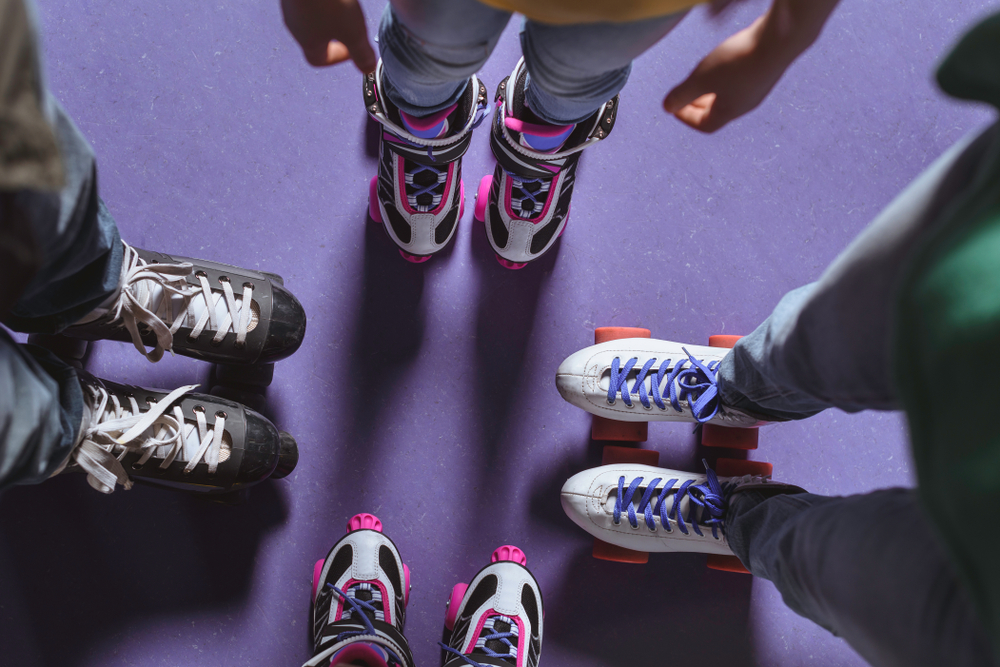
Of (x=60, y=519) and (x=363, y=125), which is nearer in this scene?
(x=60, y=519)

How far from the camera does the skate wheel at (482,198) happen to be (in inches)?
41.6

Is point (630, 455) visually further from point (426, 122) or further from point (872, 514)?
point (426, 122)

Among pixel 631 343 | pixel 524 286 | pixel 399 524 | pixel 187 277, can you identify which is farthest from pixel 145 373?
pixel 631 343

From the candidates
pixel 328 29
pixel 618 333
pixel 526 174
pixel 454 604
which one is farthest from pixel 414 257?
pixel 454 604

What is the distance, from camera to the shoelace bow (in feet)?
3.01

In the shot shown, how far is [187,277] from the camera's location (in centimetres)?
89

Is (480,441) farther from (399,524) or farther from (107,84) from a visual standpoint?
(107,84)

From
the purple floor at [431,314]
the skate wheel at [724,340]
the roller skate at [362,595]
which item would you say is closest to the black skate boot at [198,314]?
the purple floor at [431,314]

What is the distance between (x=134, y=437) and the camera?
79cm

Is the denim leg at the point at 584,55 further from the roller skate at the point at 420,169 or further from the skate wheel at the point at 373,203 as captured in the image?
the skate wheel at the point at 373,203

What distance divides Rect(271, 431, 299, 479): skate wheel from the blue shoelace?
1.75ft

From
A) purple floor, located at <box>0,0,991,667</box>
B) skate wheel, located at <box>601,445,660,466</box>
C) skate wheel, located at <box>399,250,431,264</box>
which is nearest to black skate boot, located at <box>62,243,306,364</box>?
purple floor, located at <box>0,0,991,667</box>

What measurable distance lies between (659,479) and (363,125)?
81 cm

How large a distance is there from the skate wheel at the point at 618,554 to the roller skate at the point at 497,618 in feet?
0.40
